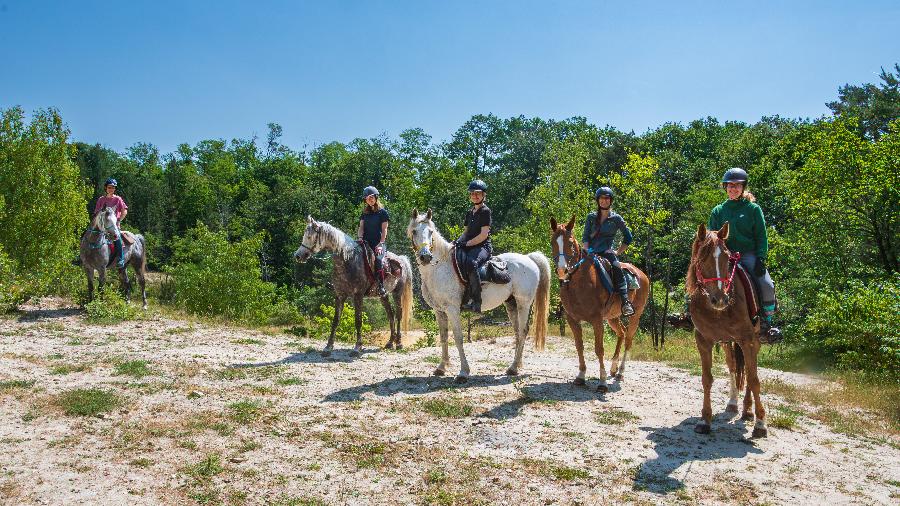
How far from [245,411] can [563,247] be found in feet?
17.7

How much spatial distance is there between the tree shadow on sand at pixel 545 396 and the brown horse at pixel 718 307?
6.95 feet

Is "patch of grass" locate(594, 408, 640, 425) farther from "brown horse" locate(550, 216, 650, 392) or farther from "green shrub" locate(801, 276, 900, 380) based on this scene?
"green shrub" locate(801, 276, 900, 380)

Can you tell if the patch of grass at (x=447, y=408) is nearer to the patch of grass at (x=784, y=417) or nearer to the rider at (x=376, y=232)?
the patch of grass at (x=784, y=417)

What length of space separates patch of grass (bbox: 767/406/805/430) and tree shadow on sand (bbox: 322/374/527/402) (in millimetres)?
4169

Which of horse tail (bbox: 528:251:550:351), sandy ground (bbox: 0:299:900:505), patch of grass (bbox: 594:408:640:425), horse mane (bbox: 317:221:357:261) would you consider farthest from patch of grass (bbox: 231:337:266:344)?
patch of grass (bbox: 594:408:640:425)

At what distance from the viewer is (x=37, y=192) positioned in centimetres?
2242

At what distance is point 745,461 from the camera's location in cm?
711

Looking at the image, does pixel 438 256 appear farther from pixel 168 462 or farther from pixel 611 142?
pixel 611 142

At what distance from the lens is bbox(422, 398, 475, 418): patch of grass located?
8.60 meters

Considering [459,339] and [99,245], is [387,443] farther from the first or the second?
[99,245]

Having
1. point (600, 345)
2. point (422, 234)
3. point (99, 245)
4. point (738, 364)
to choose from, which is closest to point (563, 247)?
point (600, 345)

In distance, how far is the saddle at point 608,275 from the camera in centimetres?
1023

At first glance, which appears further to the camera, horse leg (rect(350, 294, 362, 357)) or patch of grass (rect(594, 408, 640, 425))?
horse leg (rect(350, 294, 362, 357))

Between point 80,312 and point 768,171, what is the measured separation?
38.8 m
